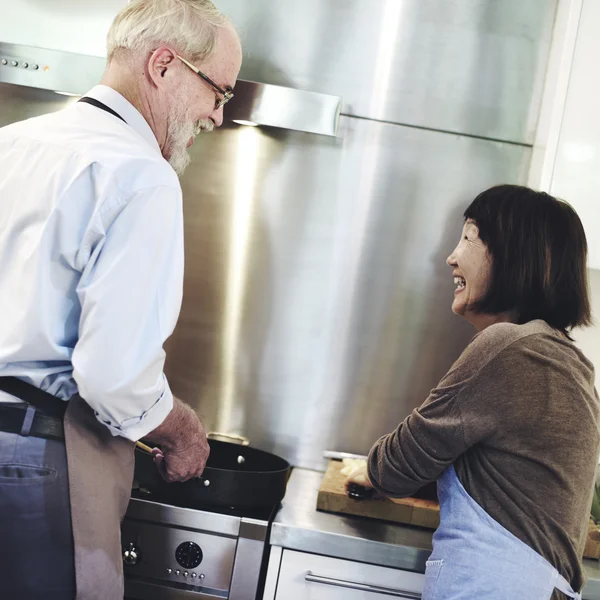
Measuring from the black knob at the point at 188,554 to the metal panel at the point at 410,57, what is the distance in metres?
1.12

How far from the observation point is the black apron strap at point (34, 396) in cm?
101

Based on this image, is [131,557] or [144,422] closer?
[144,422]

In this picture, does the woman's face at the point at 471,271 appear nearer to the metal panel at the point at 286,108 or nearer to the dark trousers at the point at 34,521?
the metal panel at the point at 286,108

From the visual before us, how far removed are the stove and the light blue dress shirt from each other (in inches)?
19.9

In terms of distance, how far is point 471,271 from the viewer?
1.46 m

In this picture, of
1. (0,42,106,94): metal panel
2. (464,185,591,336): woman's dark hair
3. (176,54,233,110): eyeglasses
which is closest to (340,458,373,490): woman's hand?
(464,185,591,336): woman's dark hair

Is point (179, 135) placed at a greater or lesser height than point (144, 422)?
greater

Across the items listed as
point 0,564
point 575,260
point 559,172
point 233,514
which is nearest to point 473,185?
point 559,172

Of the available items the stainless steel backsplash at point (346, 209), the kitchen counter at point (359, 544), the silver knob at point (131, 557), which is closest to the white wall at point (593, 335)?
the stainless steel backsplash at point (346, 209)

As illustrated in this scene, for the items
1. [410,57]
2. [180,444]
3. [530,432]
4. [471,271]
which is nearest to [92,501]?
[180,444]

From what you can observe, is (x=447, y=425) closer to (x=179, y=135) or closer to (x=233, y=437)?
(x=179, y=135)

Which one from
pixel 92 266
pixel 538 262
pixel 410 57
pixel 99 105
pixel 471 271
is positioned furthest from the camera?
pixel 410 57

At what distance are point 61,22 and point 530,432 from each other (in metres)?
1.54

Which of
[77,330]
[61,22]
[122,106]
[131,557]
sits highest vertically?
[61,22]
